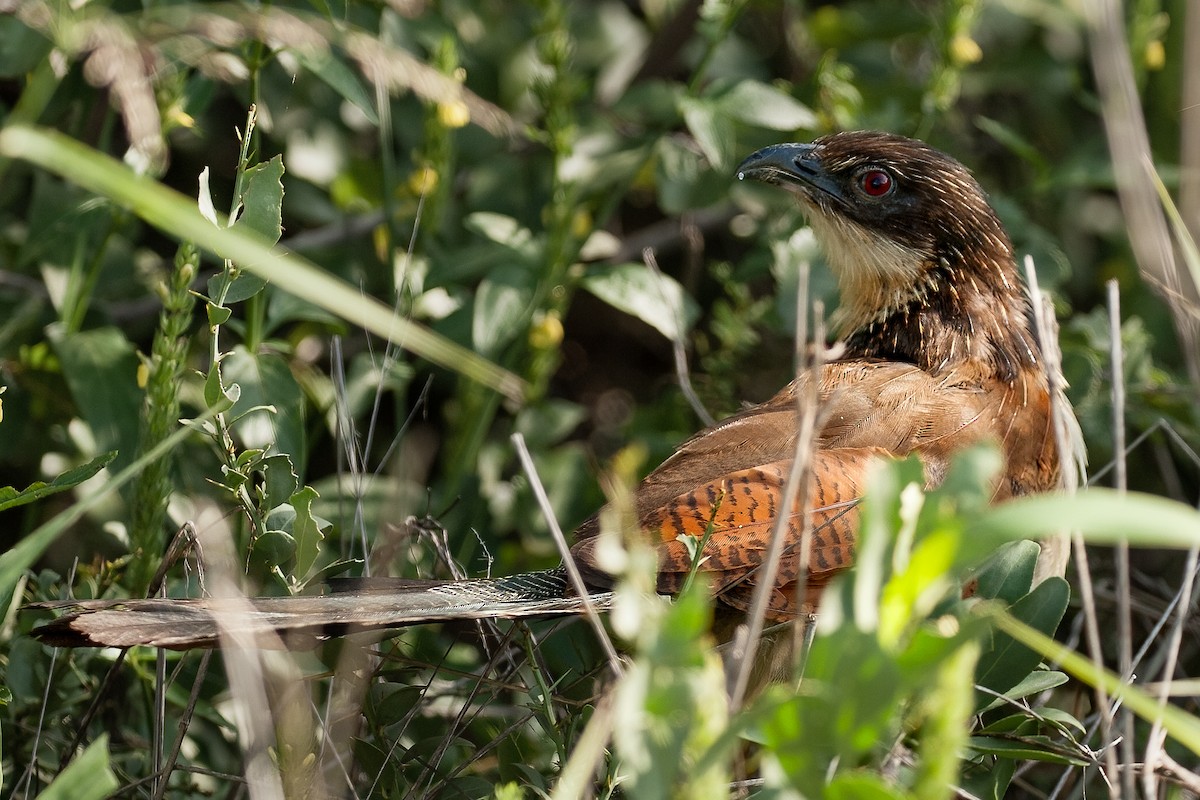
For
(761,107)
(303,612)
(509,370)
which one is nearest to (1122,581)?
(303,612)

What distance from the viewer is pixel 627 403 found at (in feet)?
19.5

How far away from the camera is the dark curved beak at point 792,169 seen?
403 centimetres

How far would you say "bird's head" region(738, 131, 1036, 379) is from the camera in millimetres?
3826

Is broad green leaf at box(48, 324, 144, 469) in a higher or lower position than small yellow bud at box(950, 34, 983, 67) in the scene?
lower

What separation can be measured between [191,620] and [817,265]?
106 inches

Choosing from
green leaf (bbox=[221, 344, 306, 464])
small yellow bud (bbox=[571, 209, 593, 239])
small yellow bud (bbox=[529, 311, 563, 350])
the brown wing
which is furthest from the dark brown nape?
green leaf (bbox=[221, 344, 306, 464])

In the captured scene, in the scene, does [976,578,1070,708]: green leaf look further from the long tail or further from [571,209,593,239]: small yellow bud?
[571,209,593,239]: small yellow bud

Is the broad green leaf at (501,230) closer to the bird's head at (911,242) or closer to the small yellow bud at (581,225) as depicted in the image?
the small yellow bud at (581,225)

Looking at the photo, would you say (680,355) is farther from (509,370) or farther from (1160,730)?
(1160,730)

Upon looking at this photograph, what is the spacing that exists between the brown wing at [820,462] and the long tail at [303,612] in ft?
0.60

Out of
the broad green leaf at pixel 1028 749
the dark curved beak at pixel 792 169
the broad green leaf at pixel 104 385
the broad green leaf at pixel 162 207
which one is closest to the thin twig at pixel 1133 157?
the dark curved beak at pixel 792 169

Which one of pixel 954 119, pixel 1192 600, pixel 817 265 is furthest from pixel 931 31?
pixel 1192 600

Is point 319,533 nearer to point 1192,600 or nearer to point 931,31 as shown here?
point 1192,600

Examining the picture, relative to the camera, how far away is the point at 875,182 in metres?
3.98
